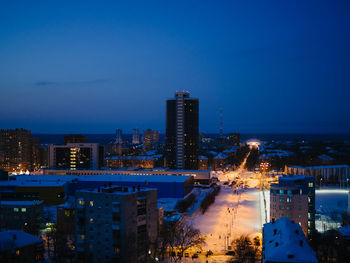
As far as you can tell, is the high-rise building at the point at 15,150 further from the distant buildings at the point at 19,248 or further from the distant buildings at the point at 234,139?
the distant buildings at the point at 234,139

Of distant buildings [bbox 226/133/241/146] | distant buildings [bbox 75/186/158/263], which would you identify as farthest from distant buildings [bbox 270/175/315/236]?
distant buildings [bbox 226/133/241/146]

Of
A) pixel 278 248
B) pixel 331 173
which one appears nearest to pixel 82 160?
pixel 331 173

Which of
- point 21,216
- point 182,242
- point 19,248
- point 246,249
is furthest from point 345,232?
point 21,216

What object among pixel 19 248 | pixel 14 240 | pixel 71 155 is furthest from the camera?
pixel 71 155

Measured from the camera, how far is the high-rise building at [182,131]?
122ft

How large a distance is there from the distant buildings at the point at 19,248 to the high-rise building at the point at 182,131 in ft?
85.5

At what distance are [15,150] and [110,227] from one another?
37973 millimetres

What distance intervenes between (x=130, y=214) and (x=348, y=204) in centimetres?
1398

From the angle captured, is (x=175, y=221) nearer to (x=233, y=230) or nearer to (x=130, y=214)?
(x=233, y=230)

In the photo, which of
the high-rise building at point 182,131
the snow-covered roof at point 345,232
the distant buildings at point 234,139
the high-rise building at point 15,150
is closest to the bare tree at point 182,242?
the snow-covered roof at point 345,232

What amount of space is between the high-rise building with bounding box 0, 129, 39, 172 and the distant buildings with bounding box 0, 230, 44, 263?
35.9 metres

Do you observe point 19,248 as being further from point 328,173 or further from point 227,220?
point 328,173

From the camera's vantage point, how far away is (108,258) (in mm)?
11688

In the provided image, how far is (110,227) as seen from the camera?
38.4 feet
